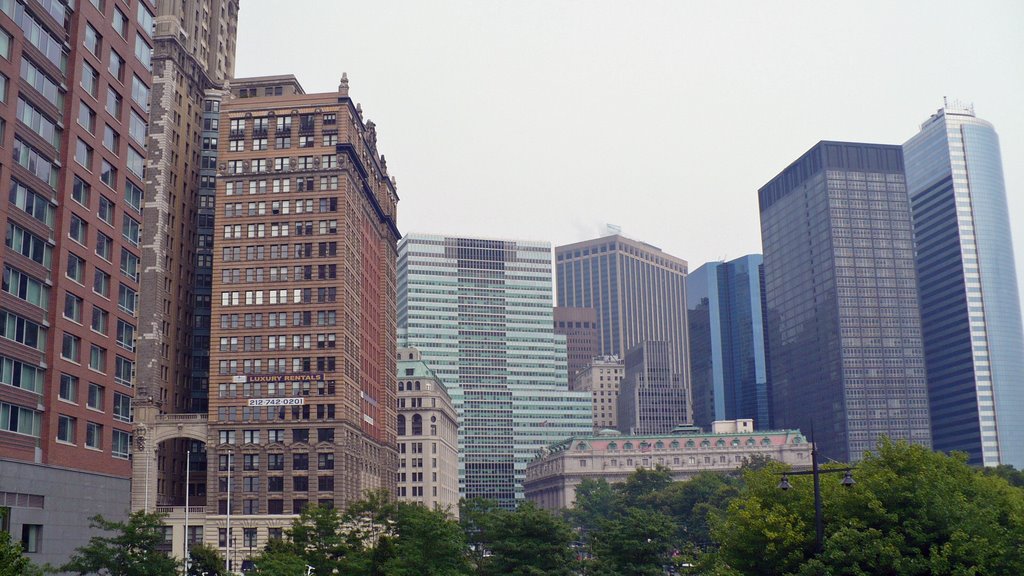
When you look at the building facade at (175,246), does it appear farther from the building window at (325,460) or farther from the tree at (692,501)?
the tree at (692,501)

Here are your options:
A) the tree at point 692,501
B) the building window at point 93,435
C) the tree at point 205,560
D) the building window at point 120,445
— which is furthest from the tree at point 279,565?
the tree at point 692,501

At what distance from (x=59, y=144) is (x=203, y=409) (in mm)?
81896

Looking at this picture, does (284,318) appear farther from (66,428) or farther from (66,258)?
(66,428)

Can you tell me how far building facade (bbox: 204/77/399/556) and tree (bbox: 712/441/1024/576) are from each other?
79636mm

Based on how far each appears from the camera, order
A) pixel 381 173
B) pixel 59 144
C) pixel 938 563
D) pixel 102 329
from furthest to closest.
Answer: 1. pixel 381 173
2. pixel 102 329
3. pixel 59 144
4. pixel 938 563

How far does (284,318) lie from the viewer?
13725 cm

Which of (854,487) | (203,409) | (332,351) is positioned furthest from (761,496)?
(203,409)

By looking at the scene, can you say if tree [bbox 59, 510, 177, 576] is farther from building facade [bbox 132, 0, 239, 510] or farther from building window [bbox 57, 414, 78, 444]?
building facade [bbox 132, 0, 239, 510]

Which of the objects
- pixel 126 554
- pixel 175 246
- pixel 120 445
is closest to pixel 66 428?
pixel 120 445

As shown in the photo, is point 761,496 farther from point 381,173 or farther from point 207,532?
point 381,173

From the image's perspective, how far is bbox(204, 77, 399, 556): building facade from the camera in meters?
134

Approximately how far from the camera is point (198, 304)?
154 m

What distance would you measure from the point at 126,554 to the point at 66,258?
69.1 feet

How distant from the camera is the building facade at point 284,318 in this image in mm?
133500
